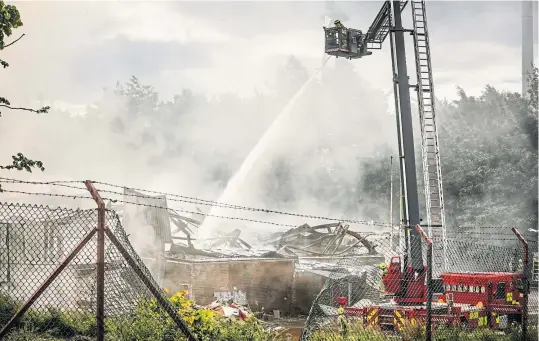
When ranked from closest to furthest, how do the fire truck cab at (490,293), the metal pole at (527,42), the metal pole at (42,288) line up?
the metal pole at (42,288) → the fire truck cab at (490,293) → the metal pole at (527,42)

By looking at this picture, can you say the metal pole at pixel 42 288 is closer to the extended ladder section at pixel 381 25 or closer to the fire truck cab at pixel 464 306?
the fire truck cab at pixel 464 306

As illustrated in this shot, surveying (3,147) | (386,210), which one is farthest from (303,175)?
(3,147)

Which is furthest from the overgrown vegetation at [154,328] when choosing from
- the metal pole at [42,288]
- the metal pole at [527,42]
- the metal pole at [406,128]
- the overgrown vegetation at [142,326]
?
the metal pole at [527,42]

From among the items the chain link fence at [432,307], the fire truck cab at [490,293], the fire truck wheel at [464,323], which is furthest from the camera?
the fire truck cab at [490,293]

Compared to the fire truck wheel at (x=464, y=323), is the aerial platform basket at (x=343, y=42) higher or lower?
higher

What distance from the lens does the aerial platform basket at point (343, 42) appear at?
13.6m

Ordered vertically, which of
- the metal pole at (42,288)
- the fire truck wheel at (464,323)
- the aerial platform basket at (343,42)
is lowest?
the fire truck wheel at (464,323)

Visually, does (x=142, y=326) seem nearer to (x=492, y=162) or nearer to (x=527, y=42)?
(x=492, y=162)

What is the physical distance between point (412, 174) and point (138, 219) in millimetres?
6942

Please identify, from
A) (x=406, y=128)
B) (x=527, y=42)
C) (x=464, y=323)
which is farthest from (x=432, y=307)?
(x=527, y=42)

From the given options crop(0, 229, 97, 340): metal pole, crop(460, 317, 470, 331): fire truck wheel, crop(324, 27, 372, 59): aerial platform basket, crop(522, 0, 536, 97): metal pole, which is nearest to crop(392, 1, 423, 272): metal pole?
crop(324, 27, 372, 59): aerial platform basket

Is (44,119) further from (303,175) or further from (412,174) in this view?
(412,174)

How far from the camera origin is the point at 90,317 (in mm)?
8156

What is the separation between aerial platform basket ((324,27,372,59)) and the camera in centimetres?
1358
